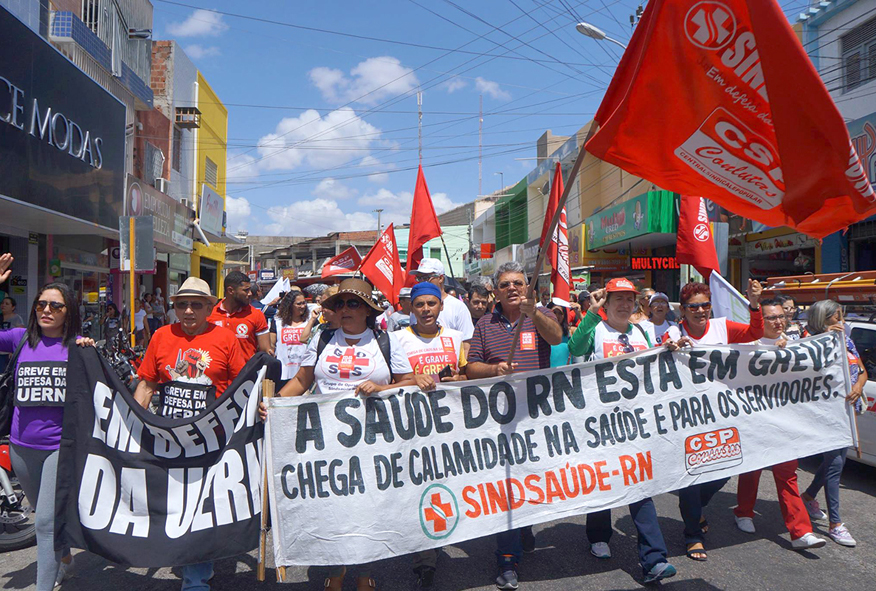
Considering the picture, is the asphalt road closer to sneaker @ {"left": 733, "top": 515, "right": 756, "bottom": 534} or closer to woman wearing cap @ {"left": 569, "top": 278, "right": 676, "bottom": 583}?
sneaker @ {"left": 733, "top": 515, "right": 756, "bottom": 534}

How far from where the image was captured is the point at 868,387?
5.80m

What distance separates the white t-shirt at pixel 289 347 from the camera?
22.2ft

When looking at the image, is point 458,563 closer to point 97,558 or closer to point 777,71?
point 97,558

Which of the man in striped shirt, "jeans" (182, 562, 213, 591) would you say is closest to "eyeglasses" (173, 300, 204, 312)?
"jeans" (182, 562, 213, 591)

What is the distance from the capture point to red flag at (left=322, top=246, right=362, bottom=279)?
1218 cm

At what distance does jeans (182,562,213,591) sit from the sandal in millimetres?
3041

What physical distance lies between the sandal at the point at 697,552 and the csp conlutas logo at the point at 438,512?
1.69m

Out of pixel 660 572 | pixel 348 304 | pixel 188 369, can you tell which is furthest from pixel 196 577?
pixel 660 572

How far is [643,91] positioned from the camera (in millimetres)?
3168

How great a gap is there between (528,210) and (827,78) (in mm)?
21708

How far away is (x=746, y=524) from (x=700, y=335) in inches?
56.8

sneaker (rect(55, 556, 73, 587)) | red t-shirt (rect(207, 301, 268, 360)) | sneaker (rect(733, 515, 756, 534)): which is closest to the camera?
sneaker (rect(55, 556, 73, 587))

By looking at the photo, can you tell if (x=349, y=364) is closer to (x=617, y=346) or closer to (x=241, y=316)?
(x=617, y=346)

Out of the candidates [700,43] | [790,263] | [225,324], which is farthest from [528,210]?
[700,43]
